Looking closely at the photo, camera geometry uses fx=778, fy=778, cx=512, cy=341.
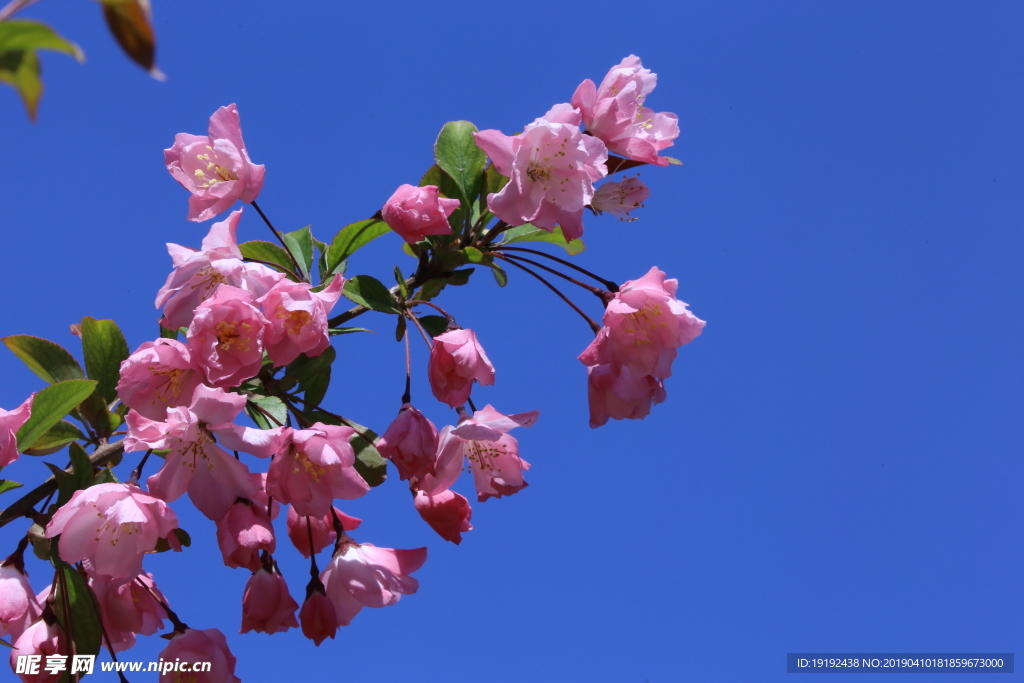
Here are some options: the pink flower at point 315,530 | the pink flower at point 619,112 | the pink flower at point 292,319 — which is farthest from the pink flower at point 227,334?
the pink flower at point 619,112

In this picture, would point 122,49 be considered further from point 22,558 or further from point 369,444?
point 22,558

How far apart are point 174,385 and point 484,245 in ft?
2.42

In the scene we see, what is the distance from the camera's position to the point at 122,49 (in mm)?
555

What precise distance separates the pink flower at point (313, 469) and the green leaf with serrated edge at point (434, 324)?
0.36 m

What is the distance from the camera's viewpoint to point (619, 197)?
1815mm

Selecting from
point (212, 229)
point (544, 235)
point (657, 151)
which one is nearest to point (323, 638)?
point (212, 229)

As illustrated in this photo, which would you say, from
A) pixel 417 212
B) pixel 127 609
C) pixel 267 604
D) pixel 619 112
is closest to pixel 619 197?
pixel 619 112

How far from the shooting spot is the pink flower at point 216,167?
166 centimetres

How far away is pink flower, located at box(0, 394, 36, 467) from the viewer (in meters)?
1.66

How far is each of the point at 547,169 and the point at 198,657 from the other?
1.30m

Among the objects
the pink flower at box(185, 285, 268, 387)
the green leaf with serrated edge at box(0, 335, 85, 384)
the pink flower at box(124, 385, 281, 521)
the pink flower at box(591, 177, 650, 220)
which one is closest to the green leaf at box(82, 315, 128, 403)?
the green leaf with serrated edge at box(0, 335, 85, 384)

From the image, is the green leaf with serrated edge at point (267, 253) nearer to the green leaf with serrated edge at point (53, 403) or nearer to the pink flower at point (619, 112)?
the green leaf with serrated edge at point (53, 403)

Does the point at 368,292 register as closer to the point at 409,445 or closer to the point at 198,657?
the point at 409,445

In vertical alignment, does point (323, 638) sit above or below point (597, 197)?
below
